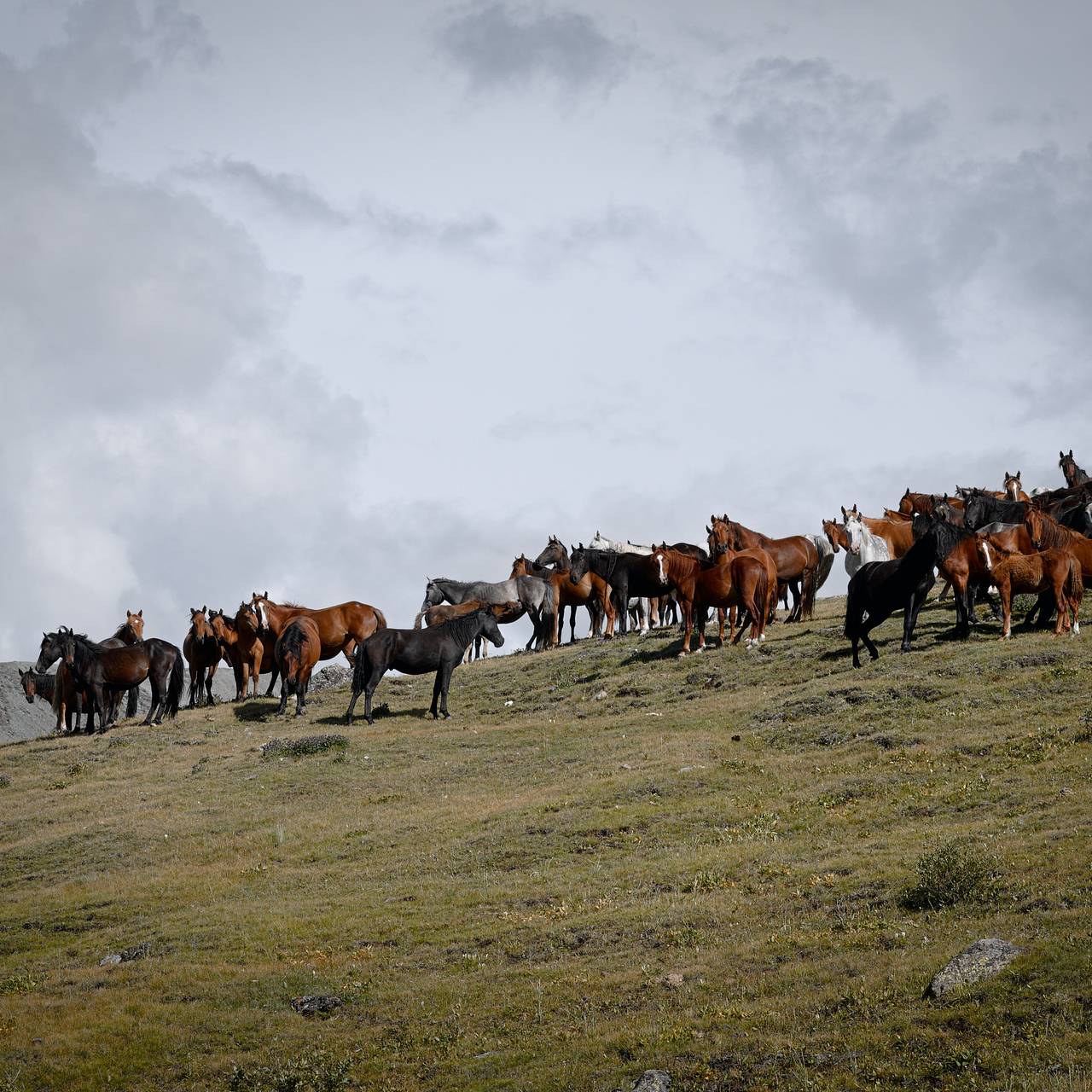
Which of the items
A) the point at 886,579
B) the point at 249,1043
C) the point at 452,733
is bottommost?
the point at 249,1043

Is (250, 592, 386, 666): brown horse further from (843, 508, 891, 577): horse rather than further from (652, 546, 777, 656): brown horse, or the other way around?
(843, 508, 891, 577): horse

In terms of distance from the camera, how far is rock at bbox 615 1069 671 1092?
10.8 metres

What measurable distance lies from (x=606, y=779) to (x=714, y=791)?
Result: 2274 mm

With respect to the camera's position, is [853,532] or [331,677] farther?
[331,677]

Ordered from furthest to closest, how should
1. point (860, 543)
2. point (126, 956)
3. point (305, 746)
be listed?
point (860, 543) < point (305, 746) < point (126, 956)

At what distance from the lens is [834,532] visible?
37500mm

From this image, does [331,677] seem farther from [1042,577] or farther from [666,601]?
[1042,577]

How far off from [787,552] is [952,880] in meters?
22.8

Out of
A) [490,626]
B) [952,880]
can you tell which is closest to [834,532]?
[490,626]

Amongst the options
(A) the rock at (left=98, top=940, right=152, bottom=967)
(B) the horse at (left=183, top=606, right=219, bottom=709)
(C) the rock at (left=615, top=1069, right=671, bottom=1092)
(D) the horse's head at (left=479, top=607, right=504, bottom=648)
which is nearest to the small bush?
(C) the rock at (left=615, top=1069, right=671, bottom=1092)

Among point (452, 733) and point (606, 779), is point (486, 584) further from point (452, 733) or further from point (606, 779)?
point (606, 779)

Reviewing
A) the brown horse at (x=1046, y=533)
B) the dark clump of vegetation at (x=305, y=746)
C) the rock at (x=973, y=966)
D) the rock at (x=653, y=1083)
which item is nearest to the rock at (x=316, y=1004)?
the rock at (x=653, y=1083)

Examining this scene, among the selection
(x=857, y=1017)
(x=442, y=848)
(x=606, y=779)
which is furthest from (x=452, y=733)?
(x=857, y=1017)

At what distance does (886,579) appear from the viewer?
91.8 feet
